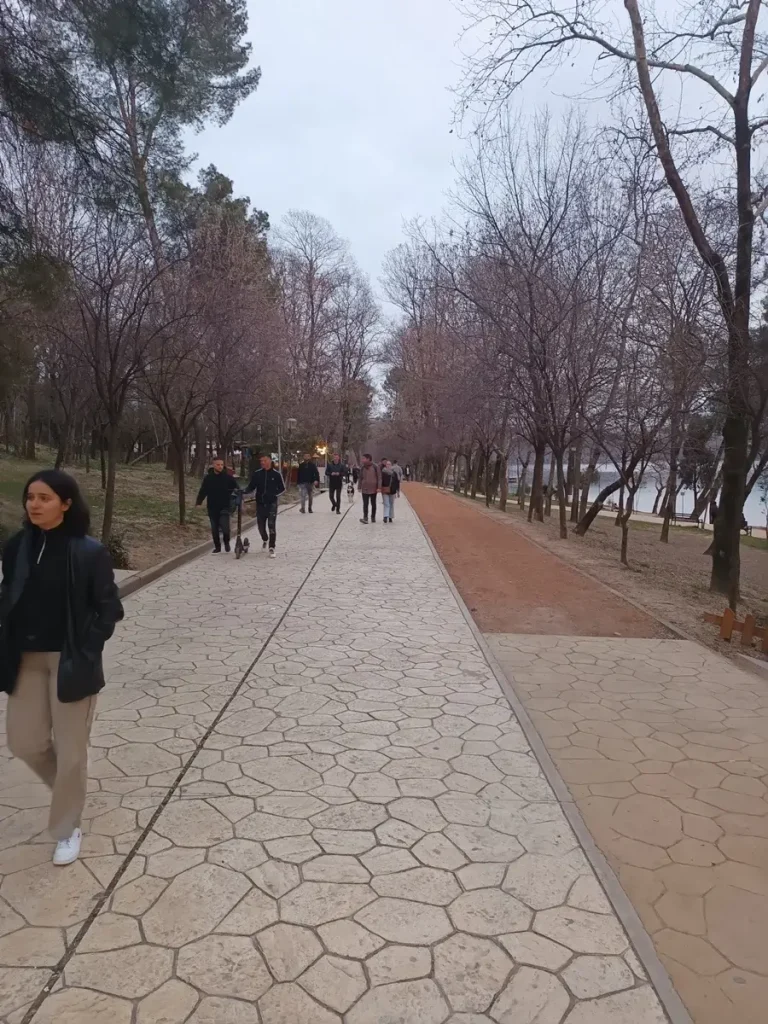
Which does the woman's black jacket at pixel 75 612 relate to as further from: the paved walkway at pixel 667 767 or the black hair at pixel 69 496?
the paved walkway at pixel 667 767

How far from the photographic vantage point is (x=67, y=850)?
3.10 metres

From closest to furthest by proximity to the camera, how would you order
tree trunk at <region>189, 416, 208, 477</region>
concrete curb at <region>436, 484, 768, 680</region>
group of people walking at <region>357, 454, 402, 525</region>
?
concrete curb at <region>436, 484, 768, 680</region> < group of people walking at <region>357, 454, 402, 525</region> < tree trunk at <region>189, 416, 208, 477</region>

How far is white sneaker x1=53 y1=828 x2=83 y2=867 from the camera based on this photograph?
307 centimetres

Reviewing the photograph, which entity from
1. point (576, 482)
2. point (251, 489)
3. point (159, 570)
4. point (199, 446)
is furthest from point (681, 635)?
point (199, 446)

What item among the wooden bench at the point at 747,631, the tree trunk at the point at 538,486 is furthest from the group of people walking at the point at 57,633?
the tree trunk at the point at 538,486

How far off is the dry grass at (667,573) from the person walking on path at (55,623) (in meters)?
6.28

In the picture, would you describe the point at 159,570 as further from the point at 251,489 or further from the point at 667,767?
the point at 667,767

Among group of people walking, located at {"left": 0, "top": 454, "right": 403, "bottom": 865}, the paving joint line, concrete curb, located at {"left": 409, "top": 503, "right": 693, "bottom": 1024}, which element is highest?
group of people walking, located at {"left": 0, "top": 454, "right": 403, "bottom": 865}

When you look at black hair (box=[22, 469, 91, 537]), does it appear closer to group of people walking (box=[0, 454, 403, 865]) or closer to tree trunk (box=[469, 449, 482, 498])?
group of people walking (box=[0, 454, 403, 865])

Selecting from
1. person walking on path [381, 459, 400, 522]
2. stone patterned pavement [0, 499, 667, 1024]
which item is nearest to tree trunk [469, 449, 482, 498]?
person walking on path [381, 459, 400, 522]

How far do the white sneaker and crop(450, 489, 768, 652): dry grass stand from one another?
6232mm

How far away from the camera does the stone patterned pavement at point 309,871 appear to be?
2.41 m

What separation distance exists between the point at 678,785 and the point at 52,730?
11.2ft

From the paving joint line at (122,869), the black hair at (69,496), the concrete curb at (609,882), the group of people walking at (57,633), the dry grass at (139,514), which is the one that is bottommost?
the paving joint line at (122,869)
